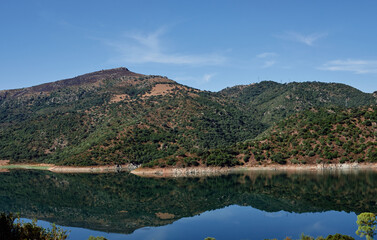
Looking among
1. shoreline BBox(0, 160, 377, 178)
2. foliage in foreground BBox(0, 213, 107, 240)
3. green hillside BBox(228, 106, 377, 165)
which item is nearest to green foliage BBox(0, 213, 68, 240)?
foliage in foreground BBox(0, 213, 107, 240)

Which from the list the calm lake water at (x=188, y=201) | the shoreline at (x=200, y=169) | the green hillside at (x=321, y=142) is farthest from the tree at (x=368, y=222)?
the green hillside at (x=321, y=142)

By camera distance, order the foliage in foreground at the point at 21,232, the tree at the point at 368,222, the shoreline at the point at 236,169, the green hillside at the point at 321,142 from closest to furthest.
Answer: the foliage in foreground at the point at 21,232
the tree at the point at 368,222
the shoreline at the point at 236,169
the green hillside at the point at 321,142

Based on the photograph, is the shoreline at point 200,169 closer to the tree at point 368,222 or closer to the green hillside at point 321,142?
the green hillside at point 321,142

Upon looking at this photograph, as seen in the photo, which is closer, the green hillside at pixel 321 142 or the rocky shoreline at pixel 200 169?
the rocky shoreline at pixel 200 169

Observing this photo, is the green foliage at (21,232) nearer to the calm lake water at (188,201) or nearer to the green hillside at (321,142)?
the calm lake water at (188,201)

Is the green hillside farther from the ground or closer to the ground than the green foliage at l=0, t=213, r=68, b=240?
farther from the ground

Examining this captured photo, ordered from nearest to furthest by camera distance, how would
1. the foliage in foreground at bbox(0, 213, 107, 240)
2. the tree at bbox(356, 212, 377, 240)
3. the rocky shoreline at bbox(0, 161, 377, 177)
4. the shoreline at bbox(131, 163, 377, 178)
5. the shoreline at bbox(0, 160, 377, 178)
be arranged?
the foliage in foreground at bbox(0, 213, 107, 240) → the tree at bbox(356, 212, 377, 240) → the shoreline at bbox(131, 163, 377, 178) → the rocky shoreline at bbox(0, 161, 377, 177) → the shoreline at bbox(0, 160, 377, 178)

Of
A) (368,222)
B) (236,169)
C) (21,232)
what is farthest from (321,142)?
(21,232)

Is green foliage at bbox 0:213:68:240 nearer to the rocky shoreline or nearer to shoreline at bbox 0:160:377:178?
shoreline at bbox 0:160:377:178

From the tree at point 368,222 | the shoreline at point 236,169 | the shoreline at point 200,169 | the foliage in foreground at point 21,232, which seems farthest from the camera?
the shoreline at point 200,169

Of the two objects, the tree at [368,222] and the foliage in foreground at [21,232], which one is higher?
the foliage in foreground at [21,232]

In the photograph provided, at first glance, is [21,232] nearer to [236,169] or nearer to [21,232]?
[21,232]

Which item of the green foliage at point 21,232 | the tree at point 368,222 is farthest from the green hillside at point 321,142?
the green foliage at point 21,232

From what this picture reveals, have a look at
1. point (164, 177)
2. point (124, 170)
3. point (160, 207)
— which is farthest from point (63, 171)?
point (160, 207)
